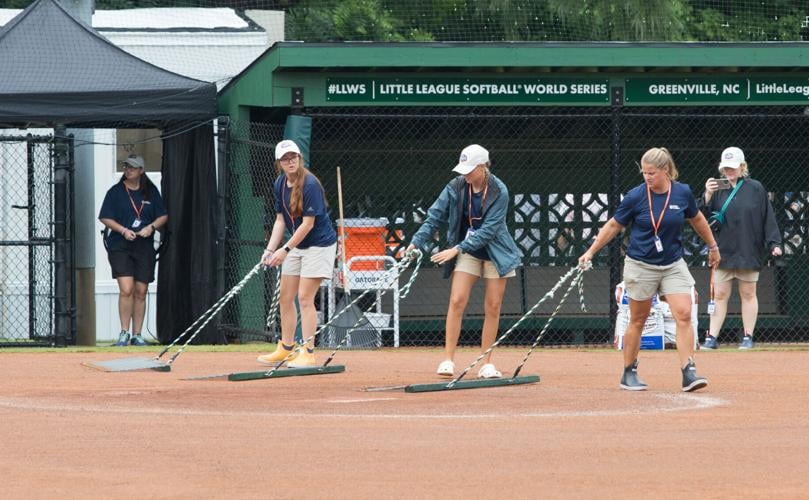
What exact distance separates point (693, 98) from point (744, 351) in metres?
2.89

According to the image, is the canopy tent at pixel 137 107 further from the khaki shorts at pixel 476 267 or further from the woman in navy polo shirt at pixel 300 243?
the khaki shorts at pixel 476 267

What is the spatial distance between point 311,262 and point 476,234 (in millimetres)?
1627

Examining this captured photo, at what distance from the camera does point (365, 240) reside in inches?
659

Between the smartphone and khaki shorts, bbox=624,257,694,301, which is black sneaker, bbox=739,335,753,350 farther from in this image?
khaki shorts, bbox=624,257,694,301

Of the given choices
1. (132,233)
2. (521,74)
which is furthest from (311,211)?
(521,74)

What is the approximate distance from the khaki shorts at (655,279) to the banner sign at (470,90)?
554cm

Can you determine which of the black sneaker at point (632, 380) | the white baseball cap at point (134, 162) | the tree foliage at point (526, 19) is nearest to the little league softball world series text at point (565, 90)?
the white baseball cap at point (134, 162)

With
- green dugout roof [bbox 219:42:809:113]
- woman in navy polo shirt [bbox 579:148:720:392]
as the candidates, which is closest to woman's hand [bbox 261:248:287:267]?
woman in navy polo shirt [bbox 579:148:720:392]

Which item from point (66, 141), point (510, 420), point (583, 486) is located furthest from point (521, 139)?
point (583, 486)

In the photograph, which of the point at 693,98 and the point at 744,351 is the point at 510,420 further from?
the point at 693,98

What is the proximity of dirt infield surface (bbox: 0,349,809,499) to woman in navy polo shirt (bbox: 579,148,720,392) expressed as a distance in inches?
21.0

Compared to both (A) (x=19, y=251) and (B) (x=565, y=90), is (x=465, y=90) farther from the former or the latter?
(A) (x=19, y=251)

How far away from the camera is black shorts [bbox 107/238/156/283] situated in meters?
16.1

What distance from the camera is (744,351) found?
15.1 metres
